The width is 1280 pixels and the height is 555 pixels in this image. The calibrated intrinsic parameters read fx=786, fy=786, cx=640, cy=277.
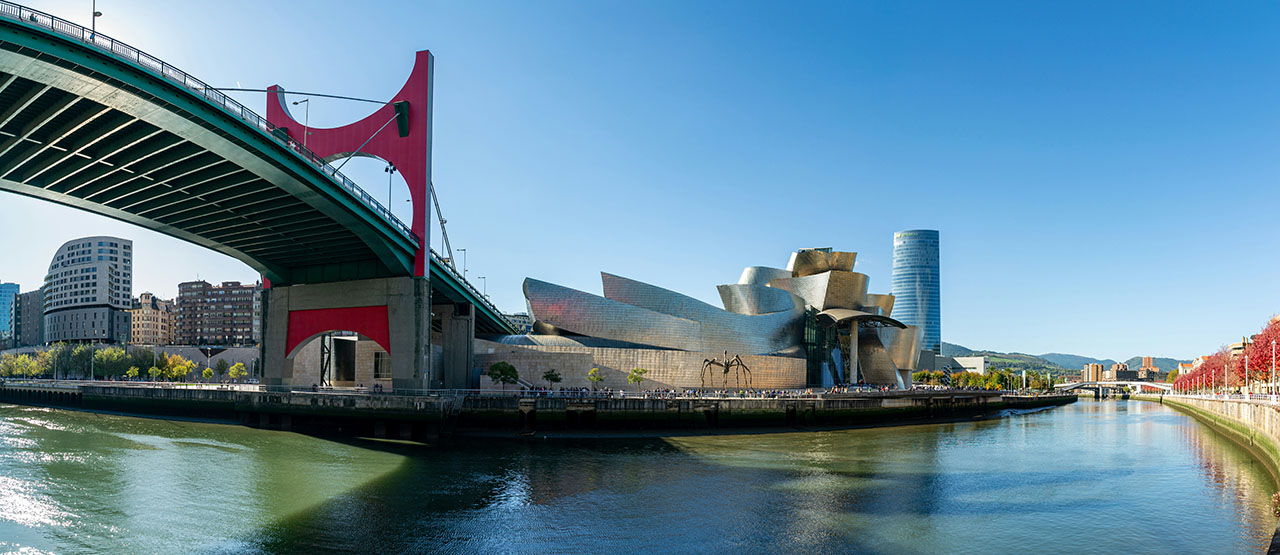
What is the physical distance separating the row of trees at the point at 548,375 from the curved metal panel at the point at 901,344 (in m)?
33.4

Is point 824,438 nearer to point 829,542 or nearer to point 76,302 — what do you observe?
point 829,542

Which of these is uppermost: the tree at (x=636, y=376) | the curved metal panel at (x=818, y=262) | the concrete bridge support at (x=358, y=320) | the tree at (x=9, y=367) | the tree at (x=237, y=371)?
the curved metal panel at (x=818, y=262)

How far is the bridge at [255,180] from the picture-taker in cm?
2431

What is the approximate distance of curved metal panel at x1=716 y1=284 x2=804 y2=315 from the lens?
241 ft

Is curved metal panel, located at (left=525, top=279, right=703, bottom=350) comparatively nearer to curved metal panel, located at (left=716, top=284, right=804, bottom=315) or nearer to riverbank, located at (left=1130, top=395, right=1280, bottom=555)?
curved metal panel, located at (left=716, top=284, right=804, bottom=315)

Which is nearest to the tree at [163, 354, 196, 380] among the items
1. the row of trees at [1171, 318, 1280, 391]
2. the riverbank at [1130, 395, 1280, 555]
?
the riverbank at [1130, 395, 1280, 555]

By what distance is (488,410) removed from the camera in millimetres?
40719

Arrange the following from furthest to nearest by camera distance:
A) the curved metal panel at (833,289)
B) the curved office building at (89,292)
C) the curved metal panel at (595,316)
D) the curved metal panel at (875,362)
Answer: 1. the curved office building at (89,292)
2. the curved metal panel at (833,289)
3. the curved metal panel at (875,362)
4. the curved metal panel at (595,316)

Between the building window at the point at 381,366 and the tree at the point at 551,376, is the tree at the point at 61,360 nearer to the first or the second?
the building window at the point at 381,366

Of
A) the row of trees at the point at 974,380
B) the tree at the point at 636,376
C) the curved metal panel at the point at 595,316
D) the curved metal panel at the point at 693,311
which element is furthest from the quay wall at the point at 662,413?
the row of trees at the point at 974,380

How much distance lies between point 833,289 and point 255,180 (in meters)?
59.8

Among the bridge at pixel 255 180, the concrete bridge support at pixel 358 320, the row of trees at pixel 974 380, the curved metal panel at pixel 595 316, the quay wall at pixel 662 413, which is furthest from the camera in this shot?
the row of trees at pixel 974 380

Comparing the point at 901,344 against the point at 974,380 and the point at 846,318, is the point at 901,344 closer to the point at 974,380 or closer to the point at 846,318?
the point at 846,318

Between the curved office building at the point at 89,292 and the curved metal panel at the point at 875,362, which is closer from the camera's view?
the curved metal panel at the point at 875,362
